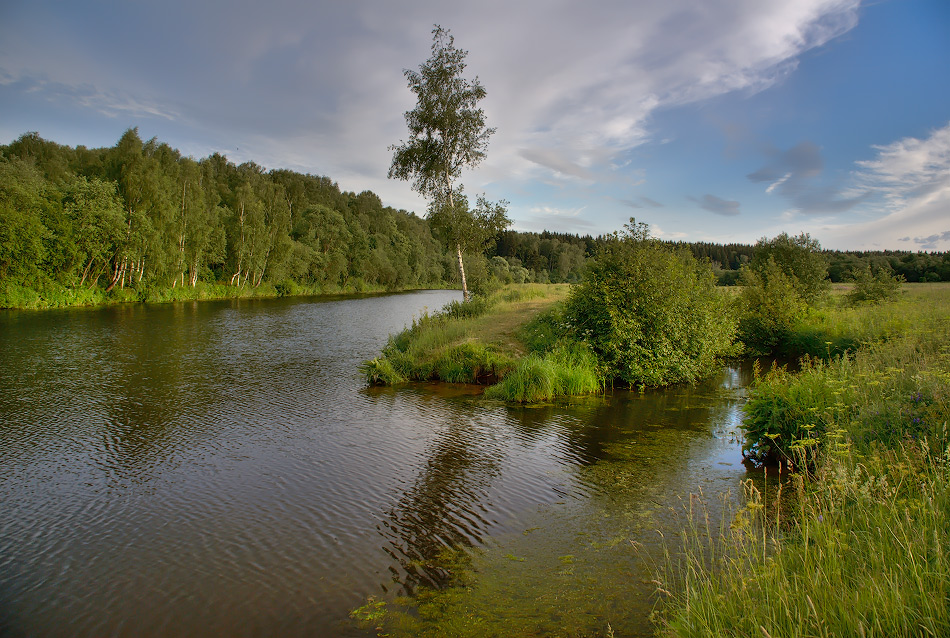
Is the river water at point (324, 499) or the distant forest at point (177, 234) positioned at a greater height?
the distant forest at point (177, 234)

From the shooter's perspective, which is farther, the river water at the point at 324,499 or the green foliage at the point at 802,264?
the green foliage at the point at 802,264

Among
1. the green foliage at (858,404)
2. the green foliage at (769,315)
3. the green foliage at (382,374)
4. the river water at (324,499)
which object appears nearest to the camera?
the river water at (324,499)

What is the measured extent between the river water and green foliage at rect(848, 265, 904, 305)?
17.4 meters

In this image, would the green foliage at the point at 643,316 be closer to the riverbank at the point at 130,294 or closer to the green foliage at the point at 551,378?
the green foliage at the point at 551,378

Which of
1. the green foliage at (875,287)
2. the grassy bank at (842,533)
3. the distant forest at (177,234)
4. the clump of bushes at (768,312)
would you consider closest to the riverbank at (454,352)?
the distant forest at (177,234)

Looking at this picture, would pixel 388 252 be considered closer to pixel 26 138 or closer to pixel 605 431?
pixel 26 138

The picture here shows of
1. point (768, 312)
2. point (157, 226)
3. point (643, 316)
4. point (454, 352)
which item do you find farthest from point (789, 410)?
point (157, 226)

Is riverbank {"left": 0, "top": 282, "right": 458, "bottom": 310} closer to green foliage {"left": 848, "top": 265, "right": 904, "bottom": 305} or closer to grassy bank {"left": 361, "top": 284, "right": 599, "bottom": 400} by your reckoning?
grassy bank {"left": 361, "top": 284, "right": 599, "bottom": 400}

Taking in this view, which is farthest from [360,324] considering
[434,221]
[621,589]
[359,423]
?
[621,589]

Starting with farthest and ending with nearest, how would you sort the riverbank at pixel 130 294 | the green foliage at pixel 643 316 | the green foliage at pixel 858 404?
the riverbank at pixel 130 294, the green foliage at pixel 643 316, the green foliage at pixel 858 404

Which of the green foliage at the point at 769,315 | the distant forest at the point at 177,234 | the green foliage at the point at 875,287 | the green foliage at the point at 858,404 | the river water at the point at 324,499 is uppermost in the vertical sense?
the distant forest at the point at 177,234

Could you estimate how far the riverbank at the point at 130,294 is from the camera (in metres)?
34.3

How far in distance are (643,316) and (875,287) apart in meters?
19.1

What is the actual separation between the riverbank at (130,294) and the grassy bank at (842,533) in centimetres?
4509
